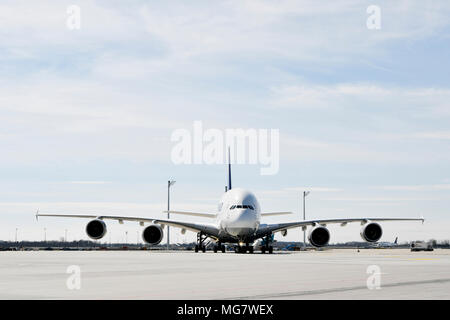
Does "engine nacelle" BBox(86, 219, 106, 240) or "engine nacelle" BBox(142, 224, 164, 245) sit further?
"engine nacelle" BBox(142, 224, 164, 245)

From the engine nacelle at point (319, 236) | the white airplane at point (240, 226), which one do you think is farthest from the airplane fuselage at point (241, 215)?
the engine nacelle at point (319, 236)

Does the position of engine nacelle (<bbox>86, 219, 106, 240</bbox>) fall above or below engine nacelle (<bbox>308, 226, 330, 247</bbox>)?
above

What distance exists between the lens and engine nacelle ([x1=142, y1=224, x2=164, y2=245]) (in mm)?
53656

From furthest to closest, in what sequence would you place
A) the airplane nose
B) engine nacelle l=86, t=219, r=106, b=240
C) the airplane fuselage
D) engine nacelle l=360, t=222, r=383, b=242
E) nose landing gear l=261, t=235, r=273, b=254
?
nose landing gear l=261, t=235, r=273, b=254 < engine nacelle l=86, t=219, r=106, b=240 < engine nacelle l=360, t=222, r=383, b=242 < the airplane fuselage < the airplane nose

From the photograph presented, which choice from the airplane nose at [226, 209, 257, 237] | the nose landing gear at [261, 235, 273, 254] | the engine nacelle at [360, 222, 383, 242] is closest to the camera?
the airplane nose at [226, 209, 257, 237]

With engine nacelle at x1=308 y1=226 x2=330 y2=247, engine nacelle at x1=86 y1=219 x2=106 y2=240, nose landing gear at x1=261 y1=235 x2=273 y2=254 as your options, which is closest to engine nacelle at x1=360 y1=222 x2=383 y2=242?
engine nacelle at x1=308 y1=226 x2=330 y2=247

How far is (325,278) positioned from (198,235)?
132 ft

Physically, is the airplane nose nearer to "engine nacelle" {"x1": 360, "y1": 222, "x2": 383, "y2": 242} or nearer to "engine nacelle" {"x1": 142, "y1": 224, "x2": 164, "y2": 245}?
"engine nacelle" {"x1": 142, "y1": 224, "x2": 164, "y2": 245}

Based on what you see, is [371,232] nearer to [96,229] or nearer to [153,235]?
[153,235]

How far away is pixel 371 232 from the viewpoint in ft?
169

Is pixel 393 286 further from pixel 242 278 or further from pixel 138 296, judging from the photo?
pixel 138 296

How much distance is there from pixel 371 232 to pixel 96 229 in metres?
21.8

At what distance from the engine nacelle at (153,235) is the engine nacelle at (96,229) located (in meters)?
3.44

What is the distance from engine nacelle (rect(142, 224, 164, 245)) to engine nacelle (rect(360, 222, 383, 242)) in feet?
53.2
